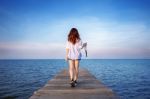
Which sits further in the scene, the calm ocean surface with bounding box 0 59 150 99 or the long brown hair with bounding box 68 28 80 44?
the calm ocean surface with bounding box 0 59 150 99

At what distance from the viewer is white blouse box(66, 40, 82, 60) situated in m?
9.52

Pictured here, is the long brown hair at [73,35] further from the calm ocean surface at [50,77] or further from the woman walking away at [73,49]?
the calm ocean surface at [50,77]

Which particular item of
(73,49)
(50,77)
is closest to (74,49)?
(73,49)

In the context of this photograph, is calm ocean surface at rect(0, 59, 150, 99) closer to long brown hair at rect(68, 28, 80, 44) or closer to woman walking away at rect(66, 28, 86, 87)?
woman walking away at rect(66, 28, 86, 87)

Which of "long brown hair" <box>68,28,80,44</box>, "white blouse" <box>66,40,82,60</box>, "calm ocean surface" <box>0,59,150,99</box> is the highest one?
"long brown hair" <box>68,28,80,44</box>

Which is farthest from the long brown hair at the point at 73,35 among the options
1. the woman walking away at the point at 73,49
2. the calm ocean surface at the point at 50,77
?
the calm ocean surface at the point at 50,77

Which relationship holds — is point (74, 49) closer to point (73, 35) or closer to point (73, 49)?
point (73, 49)

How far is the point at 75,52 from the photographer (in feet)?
31.5

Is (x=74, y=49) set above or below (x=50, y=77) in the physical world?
above

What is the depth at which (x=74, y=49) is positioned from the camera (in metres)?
9.57

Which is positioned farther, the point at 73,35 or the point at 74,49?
the point at 74,49

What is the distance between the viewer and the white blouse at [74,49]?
9523 mm

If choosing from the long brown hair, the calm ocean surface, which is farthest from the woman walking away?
the calm ocean surface

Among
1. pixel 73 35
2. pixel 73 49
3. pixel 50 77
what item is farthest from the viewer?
pixel 50 77
